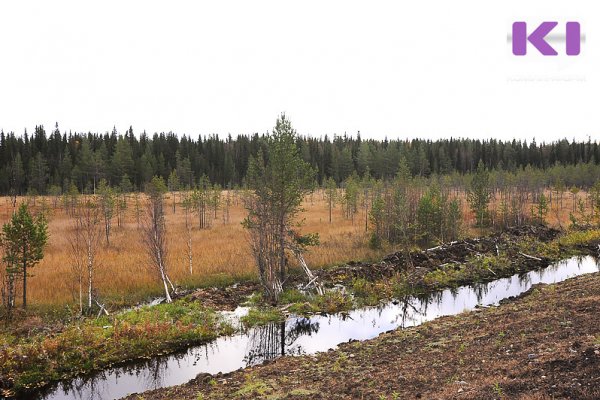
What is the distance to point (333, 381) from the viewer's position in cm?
1080

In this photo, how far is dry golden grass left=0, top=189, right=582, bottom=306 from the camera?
77.6 ft

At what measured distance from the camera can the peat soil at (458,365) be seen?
7953mm

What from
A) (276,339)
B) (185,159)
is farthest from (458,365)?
(185,159)

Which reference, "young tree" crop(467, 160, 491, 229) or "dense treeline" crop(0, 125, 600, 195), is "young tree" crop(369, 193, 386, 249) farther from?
"dense treeline" crop(0, 125, 600, 195)

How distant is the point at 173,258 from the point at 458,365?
24630 millimetres

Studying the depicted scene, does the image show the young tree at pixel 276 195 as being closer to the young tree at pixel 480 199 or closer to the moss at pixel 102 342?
the moss at pixel 102 342

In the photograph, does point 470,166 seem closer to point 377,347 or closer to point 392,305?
point 392,305

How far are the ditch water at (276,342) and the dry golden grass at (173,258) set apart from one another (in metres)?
8.36

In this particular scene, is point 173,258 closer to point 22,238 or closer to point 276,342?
point 22,238

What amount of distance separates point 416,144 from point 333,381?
4759 inches

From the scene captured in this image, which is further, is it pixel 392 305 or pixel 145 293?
pixel 145 293

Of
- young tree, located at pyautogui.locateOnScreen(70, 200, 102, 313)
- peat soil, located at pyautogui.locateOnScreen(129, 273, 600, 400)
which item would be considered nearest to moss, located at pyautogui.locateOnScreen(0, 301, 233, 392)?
young tree, located at pyautogui.locateOnScreen(70, 200, 102, 313)

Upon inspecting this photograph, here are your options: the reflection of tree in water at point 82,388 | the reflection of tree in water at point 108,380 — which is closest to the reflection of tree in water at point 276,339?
the reflection of tree in water at point 108,380

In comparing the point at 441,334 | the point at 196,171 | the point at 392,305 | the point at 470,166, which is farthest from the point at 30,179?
the point at 470,166
